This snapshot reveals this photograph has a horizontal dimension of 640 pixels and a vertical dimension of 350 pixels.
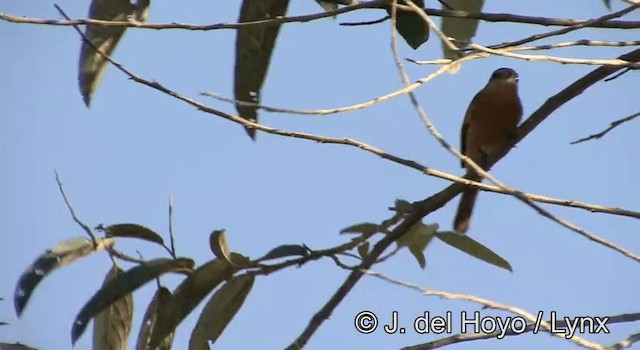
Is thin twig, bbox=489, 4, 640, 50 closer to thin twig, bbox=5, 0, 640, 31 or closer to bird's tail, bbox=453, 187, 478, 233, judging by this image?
thin twig, bbox=5, 0, 640, 31

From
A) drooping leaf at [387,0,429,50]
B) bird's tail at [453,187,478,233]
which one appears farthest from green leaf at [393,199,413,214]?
bird's tail at [453,187,478,233]

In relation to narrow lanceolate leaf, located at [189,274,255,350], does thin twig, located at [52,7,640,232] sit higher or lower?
Answer: higher

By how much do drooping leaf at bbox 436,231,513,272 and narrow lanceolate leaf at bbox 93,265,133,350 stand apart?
2.65 feet

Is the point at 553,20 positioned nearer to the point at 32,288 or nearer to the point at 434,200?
the point at 434,200

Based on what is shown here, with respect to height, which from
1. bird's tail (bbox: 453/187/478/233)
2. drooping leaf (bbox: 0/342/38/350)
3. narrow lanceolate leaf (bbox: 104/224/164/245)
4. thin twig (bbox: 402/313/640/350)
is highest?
narrow lanceolate leaf (bbox: 104/224/164/245)

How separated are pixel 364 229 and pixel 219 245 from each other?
34 centimetres

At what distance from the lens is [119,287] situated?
2434 millimetres

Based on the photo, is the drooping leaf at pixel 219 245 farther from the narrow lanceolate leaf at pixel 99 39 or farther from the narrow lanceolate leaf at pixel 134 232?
the narrow lanceolate leaf at pixel 99 39

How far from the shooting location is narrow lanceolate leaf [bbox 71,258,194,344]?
7.96 ft

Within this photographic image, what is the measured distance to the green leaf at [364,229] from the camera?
2.49 meters

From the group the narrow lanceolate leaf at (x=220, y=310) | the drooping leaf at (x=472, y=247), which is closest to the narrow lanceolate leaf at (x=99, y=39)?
the narrow lanceolate leaf at (x=220, y=310)

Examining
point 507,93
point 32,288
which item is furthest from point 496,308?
point 507,93

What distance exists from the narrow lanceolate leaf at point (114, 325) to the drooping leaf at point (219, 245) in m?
0.35

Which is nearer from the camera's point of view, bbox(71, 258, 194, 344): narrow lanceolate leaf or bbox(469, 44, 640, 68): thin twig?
bbox(469, 44, 640, 68): thin twig
